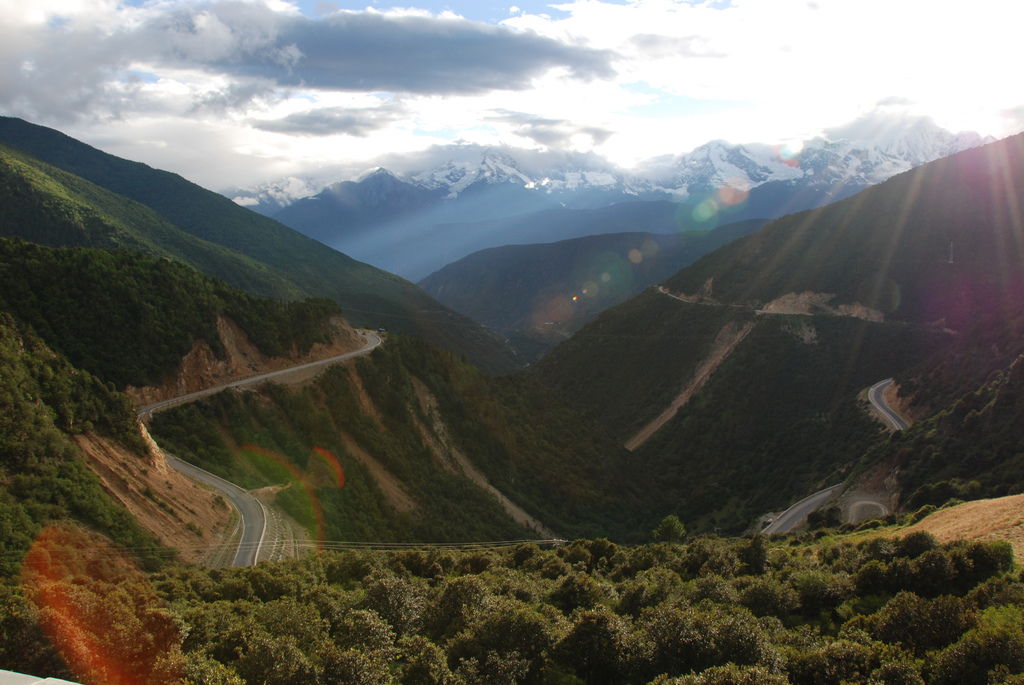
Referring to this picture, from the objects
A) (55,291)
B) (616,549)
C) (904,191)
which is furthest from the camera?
(904,191)

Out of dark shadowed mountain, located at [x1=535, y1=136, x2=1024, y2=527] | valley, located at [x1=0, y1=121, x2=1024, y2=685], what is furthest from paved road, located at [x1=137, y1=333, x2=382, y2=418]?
dark shadowed mountain, located at [x1=535, y1=136, x2=1024, y2=527]

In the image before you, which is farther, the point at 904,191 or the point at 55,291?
the point at 904,191

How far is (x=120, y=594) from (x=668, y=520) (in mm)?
34650

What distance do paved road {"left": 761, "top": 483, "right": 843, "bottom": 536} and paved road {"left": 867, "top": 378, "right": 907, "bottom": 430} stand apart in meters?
11.0

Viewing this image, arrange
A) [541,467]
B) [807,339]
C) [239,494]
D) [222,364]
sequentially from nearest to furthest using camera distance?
[239,494] < [222,364] < [541,467] < [807,339]

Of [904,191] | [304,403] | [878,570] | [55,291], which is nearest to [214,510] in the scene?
[304,403]

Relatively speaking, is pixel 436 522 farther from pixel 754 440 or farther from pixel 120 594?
pixel 754 440

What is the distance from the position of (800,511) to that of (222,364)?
38778 mm

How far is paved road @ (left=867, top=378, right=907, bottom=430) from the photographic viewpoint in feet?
188

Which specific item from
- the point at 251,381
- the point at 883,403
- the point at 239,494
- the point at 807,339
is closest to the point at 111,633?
the point at 239,494

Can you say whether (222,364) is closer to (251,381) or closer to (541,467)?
(251,381)

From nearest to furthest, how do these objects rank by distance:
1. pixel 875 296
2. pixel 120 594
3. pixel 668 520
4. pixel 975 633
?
pixel 975 633
pixel 120 594
pixel 668 520
pixel 875 296

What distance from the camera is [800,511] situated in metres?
47.5

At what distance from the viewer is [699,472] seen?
218 feet
